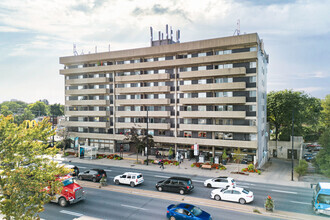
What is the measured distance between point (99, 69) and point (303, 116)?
2117 inches

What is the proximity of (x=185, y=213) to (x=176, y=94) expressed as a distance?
31.1 metres

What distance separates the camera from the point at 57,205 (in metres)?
22.0

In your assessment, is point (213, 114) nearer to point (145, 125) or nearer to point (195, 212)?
point (145, 125)

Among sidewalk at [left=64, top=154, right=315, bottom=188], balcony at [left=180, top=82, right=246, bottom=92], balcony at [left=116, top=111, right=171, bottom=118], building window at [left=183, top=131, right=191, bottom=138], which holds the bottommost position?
sidewalk at [left=64, top=154, right=315, bottom=188]

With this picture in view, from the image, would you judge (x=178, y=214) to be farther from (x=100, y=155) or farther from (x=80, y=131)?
(x=80, y=131)

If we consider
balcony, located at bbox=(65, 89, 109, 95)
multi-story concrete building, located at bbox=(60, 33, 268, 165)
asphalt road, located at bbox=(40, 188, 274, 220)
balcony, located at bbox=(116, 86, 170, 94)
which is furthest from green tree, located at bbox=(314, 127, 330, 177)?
balcony, located at bbox=(65, 89, 109, 95)

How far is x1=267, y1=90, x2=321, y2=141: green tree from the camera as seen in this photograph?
56625 millimetres

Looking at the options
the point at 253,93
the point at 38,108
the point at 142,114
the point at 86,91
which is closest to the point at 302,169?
the point at 253,93

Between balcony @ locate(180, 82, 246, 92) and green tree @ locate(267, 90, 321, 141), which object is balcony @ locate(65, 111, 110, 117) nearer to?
balcony @ locate(180, 82, 246, 92)

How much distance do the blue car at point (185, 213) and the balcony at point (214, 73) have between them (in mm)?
28372

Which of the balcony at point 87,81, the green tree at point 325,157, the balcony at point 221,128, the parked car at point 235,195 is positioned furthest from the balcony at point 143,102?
the green tree at point 325,157

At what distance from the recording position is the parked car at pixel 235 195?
859 inches

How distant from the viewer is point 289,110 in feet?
187

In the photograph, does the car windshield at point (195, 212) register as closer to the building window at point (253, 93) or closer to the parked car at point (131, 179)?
the parked car at point (131, 179)
